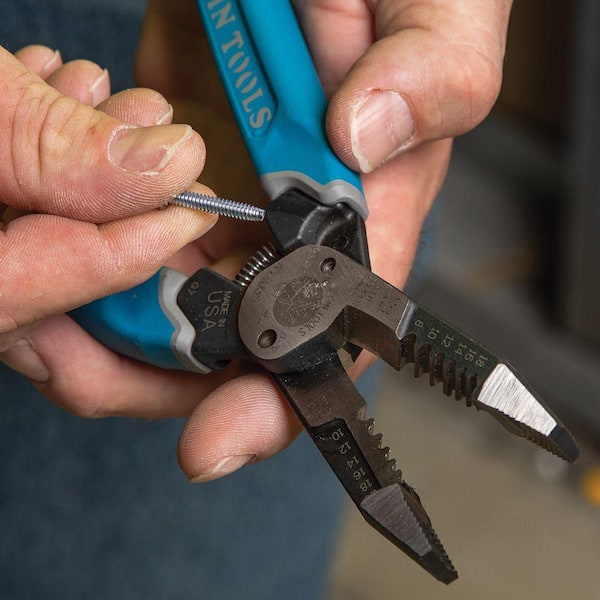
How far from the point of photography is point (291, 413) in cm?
62

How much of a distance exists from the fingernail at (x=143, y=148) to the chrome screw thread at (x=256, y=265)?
0.13 meters

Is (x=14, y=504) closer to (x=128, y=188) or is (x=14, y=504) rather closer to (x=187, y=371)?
(x=187, y=371)

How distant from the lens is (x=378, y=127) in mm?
648

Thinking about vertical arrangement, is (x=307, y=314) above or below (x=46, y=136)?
below

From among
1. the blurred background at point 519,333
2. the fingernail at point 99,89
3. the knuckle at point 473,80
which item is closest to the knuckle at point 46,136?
the fingernail at point 99,89

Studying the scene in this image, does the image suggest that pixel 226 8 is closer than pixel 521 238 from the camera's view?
Yes

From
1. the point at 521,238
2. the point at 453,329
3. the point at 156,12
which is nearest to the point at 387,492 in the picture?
the point at 453,329

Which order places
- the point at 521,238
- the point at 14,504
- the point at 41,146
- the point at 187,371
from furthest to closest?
the point at 521,238 → the point at 14,504 → the point at 187,371 → the point at 41,146

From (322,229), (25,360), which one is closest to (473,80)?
(322,229)

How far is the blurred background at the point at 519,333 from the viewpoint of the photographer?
1.56 metres

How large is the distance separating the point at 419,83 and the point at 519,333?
114 cm

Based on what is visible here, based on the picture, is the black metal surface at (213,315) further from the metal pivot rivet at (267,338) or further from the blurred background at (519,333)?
the blurred background at (519,333)

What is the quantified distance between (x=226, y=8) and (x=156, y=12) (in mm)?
178

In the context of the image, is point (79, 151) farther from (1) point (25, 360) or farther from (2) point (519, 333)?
(2) point (519, 333)
